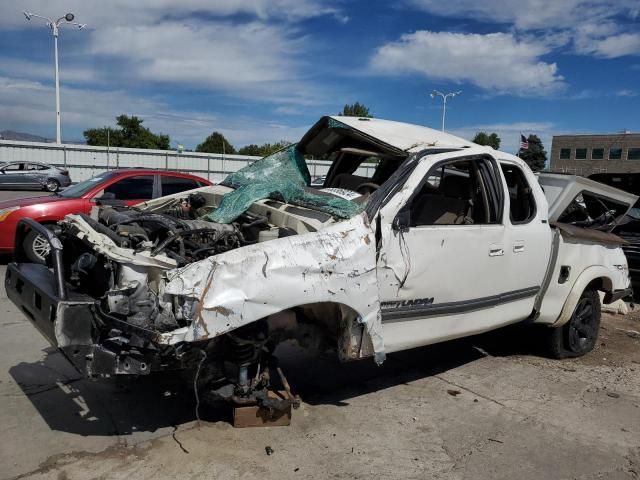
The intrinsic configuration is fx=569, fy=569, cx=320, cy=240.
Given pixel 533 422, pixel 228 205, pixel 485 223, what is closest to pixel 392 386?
pixel 533 422

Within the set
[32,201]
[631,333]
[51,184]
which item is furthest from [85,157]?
[631,333]

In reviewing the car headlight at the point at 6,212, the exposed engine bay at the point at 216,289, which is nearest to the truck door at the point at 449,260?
the exposed engine bay at the point at 216,289

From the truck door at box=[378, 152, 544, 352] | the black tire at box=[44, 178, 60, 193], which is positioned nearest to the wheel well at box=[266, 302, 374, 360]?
the truck door at box=[378, 152, 544, 352]

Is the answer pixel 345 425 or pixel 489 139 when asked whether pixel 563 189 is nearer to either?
pixel 345 425

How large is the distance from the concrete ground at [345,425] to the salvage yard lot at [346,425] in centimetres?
1

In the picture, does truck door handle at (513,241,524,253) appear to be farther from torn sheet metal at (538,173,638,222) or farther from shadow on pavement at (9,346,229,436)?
shadow on pavement at (9,346,229,436)

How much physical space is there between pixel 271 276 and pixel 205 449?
1.20 meters

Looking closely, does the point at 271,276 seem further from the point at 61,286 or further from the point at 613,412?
the point at 613,412

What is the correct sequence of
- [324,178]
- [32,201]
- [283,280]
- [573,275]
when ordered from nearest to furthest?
[283,280] → [573,275] → [324,178] → [32,201]

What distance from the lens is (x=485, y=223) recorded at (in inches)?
179

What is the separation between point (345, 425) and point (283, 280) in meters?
1.35

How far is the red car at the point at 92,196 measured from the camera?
825 cm

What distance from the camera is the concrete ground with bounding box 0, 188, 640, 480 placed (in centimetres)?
335

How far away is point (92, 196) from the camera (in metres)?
8.67
